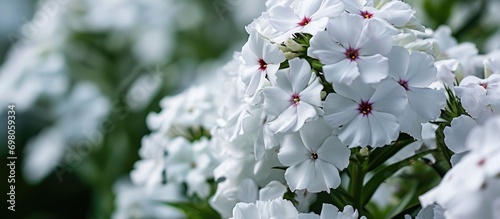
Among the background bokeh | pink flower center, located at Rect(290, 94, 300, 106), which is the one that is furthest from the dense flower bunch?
the background bokeh

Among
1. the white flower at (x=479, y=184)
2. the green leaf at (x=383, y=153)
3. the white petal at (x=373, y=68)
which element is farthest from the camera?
the green leaf at (x=383, y=153)

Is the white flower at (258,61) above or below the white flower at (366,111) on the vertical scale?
above

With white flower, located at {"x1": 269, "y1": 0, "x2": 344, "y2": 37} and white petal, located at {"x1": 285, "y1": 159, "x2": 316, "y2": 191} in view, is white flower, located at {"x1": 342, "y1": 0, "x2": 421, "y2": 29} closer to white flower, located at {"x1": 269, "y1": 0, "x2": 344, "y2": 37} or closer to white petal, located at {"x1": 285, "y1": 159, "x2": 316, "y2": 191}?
white flower, located at {"x1": 269, "y1": 0, "x2": 344, "y2": 37}

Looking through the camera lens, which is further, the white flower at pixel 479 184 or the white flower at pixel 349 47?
the white flower at pixel 349 47

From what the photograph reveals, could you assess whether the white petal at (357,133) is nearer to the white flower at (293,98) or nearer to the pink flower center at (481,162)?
the white flower at (293,98)

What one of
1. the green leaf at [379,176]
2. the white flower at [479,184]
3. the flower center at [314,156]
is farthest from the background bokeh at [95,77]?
the white flower at [479,184]

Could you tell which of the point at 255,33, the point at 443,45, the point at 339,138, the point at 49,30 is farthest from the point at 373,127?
the point at 49,30

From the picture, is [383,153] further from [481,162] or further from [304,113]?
[481,162]
